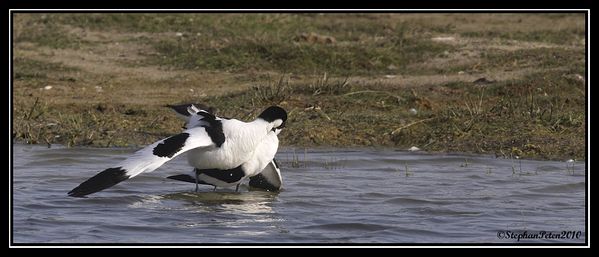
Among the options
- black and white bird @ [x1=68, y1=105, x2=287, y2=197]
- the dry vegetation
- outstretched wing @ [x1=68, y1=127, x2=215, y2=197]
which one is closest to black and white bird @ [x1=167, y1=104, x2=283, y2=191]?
black and white bird @ [x1=68, y1=105, x2=287, y2=197]

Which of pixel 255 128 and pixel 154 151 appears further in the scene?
pixel 255 128

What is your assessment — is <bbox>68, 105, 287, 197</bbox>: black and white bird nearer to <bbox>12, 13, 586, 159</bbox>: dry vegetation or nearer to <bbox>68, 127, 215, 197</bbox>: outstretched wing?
<bbox>68, 127, 215, 197</bbox>: outstretched wing

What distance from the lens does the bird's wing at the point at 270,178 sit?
829cm

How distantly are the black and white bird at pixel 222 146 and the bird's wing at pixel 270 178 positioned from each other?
0.24 metres

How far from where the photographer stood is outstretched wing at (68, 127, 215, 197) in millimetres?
6953

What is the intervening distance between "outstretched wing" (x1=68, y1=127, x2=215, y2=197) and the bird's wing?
0.93 meters

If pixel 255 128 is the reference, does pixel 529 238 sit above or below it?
below

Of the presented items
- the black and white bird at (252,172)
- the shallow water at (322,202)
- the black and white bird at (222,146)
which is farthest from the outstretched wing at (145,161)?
the black and white bird at (252,172)

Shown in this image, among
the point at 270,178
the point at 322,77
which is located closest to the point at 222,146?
the point at 270,178

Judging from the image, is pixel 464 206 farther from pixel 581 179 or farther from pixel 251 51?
pixel 251 51

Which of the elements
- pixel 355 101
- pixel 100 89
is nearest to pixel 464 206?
pixel 355 101

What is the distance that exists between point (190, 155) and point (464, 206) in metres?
1.90

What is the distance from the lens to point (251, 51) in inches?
514

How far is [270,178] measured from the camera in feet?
27.3
